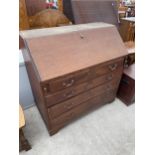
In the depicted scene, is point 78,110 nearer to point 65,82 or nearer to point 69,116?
point 69,116

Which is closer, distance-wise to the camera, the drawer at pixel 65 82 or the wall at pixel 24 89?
the drawer at pixel 65 82

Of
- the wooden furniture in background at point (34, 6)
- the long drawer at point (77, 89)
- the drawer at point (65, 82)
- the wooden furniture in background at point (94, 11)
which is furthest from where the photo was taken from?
the wooden furniture in background at point (94, 11)

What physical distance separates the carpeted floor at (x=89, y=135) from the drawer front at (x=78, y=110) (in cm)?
16

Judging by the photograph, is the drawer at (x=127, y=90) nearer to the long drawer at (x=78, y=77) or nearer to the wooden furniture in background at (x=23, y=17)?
the long drawer at (x=78, y=77)

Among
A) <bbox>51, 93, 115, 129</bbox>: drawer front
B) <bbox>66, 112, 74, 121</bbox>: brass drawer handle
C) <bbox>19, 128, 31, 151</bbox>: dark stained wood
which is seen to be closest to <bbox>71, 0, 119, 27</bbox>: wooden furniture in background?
<bbox>51, 93, 115, 129</bbox>: drawer front

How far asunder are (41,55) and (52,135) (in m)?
0.91

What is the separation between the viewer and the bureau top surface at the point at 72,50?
42.9 inches

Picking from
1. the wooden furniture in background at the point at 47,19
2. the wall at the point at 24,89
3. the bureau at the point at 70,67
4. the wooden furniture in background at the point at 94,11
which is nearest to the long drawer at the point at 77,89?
the bureau at the point at 70,67

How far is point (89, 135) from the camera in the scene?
1.53 m

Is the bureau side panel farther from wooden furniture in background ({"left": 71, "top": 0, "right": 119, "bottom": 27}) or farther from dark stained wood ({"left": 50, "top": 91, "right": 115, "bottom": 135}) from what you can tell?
wooden furniture in background ({"left": 71, "top": 0, "right": 119, "bottom": 27})

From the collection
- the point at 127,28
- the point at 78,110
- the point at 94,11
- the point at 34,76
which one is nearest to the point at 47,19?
the point at 94,11

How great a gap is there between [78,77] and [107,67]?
1.19 feet

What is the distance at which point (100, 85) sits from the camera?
1.51 metres
